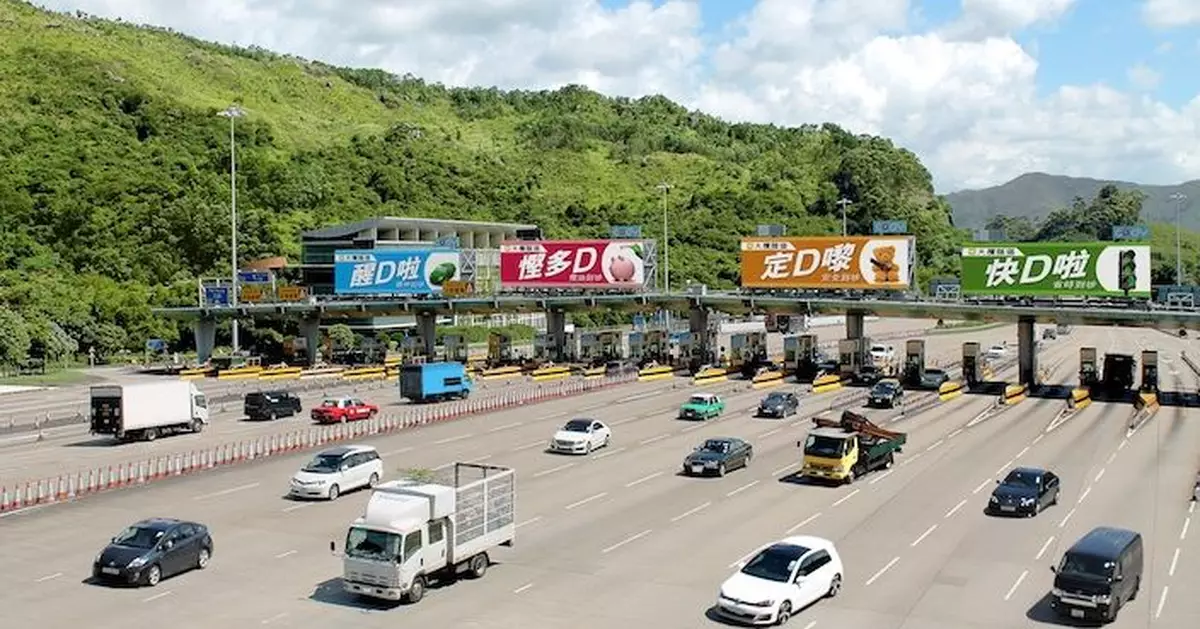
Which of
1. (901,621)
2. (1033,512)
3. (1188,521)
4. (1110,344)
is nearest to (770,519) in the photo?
(1033,512)

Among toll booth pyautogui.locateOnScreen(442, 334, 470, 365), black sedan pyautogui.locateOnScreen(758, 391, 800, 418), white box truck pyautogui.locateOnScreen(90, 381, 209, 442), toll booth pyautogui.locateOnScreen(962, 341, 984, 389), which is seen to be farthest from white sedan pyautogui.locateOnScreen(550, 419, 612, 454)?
toll booth pyautogui.locateOnScreen(442, 334, 470, 365)

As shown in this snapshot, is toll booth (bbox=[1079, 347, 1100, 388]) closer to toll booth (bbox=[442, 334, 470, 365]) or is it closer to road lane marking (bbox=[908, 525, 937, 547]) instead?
road lane marking (bbox=[908, 525, 937, 547])

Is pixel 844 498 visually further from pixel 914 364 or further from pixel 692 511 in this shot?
pixel 914 364

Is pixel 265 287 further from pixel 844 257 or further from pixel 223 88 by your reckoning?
pixel 223 88

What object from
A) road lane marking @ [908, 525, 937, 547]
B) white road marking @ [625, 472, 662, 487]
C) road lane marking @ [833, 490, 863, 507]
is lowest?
road lane marking @ [908, 525, 937, 547]

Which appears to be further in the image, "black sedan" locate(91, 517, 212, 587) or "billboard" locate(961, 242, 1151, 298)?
"billboard" locate(961, 242, 1151, 298)

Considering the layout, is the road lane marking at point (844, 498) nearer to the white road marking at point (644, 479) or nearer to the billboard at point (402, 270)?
the white road marking at point (644, 479)
